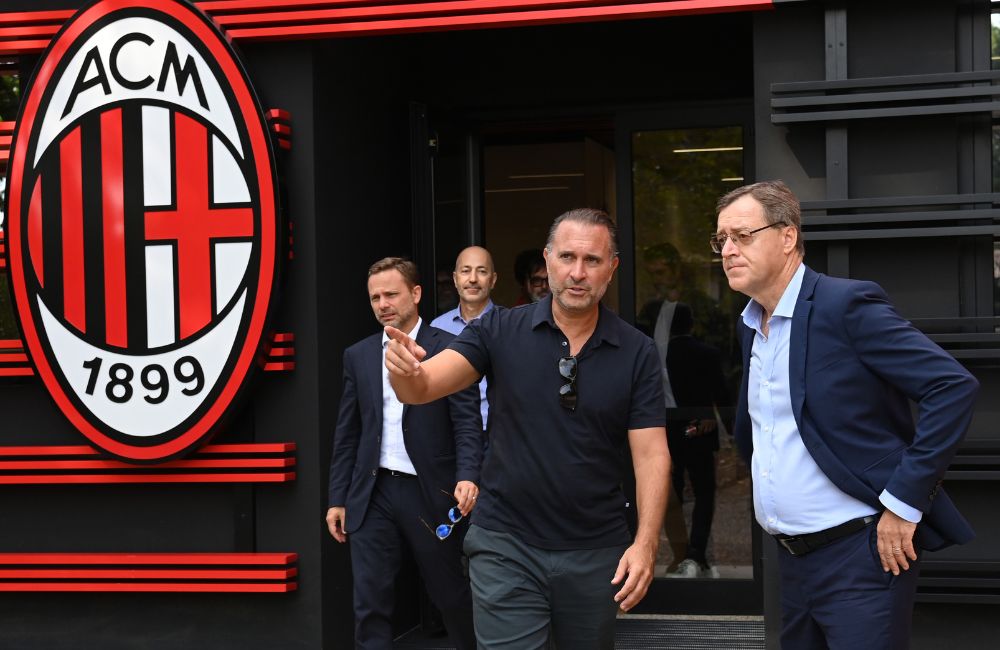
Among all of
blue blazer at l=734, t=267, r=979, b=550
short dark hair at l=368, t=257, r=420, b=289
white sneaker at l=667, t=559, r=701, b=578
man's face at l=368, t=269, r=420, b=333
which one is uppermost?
short dark hair at l=368, t=257, r=420, b=289

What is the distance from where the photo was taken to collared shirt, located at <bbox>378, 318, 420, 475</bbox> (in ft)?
19.5

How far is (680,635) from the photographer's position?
7.36 m

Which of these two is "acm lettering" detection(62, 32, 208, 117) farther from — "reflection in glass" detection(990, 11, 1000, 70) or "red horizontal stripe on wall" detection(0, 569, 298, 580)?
"reflection in glass" detection(990, 11, 1000, 70)

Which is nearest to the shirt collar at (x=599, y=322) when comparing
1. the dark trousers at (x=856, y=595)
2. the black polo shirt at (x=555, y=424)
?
the black polo shirt at (x=555, y=424)

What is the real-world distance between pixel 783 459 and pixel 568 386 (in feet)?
2.20

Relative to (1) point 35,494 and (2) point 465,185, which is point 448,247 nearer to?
(2) point 465,185

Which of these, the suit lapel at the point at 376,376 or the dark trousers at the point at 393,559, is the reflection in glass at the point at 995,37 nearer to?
the suit lapel at the point at 376,376

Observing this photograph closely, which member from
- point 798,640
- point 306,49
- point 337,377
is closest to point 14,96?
point 306,49

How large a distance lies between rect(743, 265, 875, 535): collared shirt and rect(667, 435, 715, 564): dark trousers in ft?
Result: 12.3

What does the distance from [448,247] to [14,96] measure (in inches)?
101

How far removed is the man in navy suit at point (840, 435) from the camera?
11.9ft

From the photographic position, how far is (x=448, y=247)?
26.2 feet

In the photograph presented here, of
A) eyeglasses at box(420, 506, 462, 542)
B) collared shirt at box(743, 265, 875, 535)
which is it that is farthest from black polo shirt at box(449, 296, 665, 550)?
eyeglasses at box(420, 506, 462, 542)

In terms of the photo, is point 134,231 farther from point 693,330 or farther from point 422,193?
point 693,330
